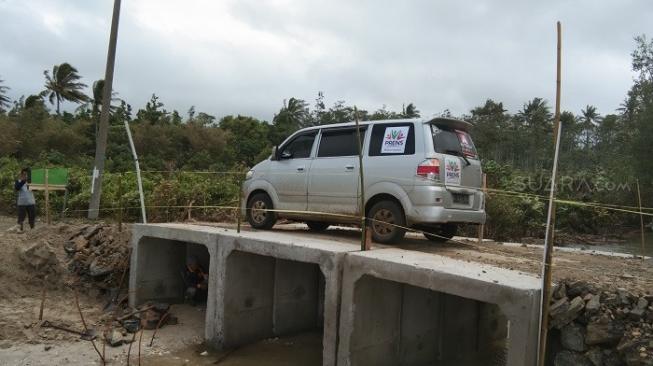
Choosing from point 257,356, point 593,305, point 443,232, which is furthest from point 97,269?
point 593,305

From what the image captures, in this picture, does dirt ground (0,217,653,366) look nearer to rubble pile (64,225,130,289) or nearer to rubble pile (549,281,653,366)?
rubble pile (64,225,130,289)

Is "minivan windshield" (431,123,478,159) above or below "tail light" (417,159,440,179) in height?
above

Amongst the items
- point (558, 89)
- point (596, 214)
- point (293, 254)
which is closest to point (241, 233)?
point (293, 254)

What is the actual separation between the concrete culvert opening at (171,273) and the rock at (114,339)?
1746 mm

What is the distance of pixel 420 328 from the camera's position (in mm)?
8008

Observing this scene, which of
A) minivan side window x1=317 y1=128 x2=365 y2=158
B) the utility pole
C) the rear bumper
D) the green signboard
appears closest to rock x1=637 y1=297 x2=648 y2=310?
the rear bumper

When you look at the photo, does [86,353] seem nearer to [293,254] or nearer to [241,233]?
[241,233]

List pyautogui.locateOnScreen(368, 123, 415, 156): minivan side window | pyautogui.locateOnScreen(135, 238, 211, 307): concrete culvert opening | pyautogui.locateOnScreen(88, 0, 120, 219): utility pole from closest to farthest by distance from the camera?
pyautogui.locateOnScreen(368, 123, 415, 156): minivan side window → pyautogui.locateOnScreen(135, 238, 211, 307): concrete culvert opening → pyautogui.locateOnScreen(88, 0, 120, 219): utility pole

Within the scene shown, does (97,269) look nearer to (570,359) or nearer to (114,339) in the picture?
(114,339)

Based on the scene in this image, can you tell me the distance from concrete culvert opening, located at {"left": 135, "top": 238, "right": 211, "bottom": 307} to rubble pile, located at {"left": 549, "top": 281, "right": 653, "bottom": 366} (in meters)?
6.94

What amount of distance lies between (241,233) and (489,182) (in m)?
14.8

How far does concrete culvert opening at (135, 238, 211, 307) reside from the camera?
10.3 m

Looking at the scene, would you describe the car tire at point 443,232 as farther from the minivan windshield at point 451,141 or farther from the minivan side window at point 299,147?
the minivan side window at point 299,147

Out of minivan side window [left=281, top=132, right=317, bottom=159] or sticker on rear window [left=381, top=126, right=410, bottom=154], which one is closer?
sticker on rear window [left=381, top=126, right=410, bottom=154]
